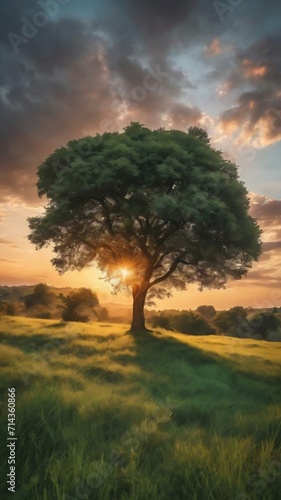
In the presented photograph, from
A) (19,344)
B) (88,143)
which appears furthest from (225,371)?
(88,143)

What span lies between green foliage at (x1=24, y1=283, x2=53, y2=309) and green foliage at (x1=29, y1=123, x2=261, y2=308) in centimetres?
2617

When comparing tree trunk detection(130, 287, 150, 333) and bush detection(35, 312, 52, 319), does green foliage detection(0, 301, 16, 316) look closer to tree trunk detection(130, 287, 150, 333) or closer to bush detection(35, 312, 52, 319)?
bush detection(35, 312, 52, 319)

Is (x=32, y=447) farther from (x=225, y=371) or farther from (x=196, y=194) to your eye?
(x=196, y=194)

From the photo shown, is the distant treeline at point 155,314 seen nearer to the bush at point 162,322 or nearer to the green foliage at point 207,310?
the bush at point 162,322

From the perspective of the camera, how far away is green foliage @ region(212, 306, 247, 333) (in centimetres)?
5204

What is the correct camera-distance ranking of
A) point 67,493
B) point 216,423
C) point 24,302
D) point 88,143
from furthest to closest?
point 24,302, point 88,143, point 216,423, point 67,493

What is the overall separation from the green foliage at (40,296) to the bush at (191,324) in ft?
67.3

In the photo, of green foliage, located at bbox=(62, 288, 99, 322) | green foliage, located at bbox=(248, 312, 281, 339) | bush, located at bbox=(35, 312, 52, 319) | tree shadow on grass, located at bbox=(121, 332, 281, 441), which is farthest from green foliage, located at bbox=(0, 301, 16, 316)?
green foliage, located at bbox=(248, 312, 281, 339)

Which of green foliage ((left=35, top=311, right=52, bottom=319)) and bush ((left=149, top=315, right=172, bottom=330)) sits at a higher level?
green foliage ((left=35, top=311, right=52, bottom=319))

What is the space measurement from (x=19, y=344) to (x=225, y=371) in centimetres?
1154

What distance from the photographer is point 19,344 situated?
19.3 m

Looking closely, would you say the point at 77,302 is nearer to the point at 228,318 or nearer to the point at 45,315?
the point at 45,315

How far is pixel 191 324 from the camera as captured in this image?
4766 centimetres

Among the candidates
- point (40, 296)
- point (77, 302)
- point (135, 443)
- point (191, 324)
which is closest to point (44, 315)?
point (40, 296)
